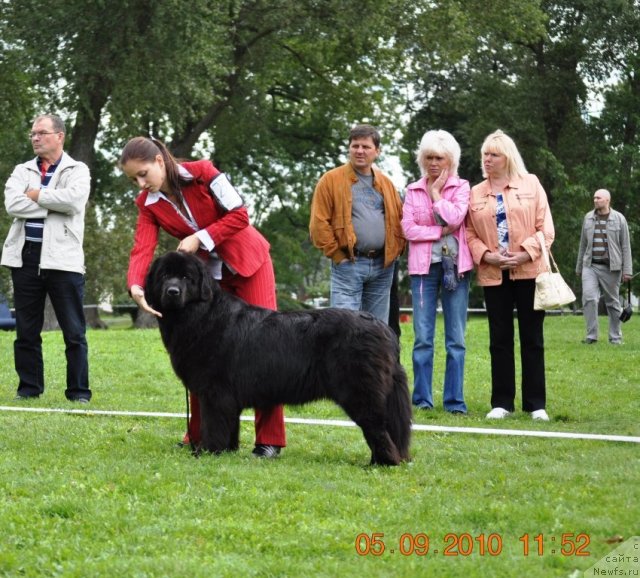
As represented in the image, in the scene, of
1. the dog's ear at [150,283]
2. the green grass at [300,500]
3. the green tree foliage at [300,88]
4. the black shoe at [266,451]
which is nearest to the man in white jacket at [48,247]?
the green grass at [300,500]

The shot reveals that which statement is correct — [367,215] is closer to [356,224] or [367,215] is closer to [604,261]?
[356,224]

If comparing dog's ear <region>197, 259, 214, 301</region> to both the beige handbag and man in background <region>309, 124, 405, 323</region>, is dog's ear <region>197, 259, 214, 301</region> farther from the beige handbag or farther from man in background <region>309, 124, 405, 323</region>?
the beige handbag

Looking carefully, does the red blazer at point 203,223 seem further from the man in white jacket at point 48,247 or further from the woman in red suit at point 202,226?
the man in white jacket at point 48,247

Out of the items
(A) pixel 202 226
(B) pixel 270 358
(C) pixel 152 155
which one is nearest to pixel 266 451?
(B) pixel 270 358

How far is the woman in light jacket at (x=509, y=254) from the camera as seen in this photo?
803 cm

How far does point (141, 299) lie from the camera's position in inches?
239

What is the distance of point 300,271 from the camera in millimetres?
43375

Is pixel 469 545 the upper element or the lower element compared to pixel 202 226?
lower

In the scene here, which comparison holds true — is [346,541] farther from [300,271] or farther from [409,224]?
[300,271]

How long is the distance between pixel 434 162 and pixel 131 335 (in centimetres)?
930

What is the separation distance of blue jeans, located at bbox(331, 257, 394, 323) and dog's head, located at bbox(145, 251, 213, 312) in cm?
208

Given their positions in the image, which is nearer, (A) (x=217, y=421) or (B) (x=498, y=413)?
(A) (x=217, y=421)

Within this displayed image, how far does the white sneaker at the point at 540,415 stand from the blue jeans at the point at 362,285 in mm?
1437

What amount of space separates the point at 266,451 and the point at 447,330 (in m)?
2.77
